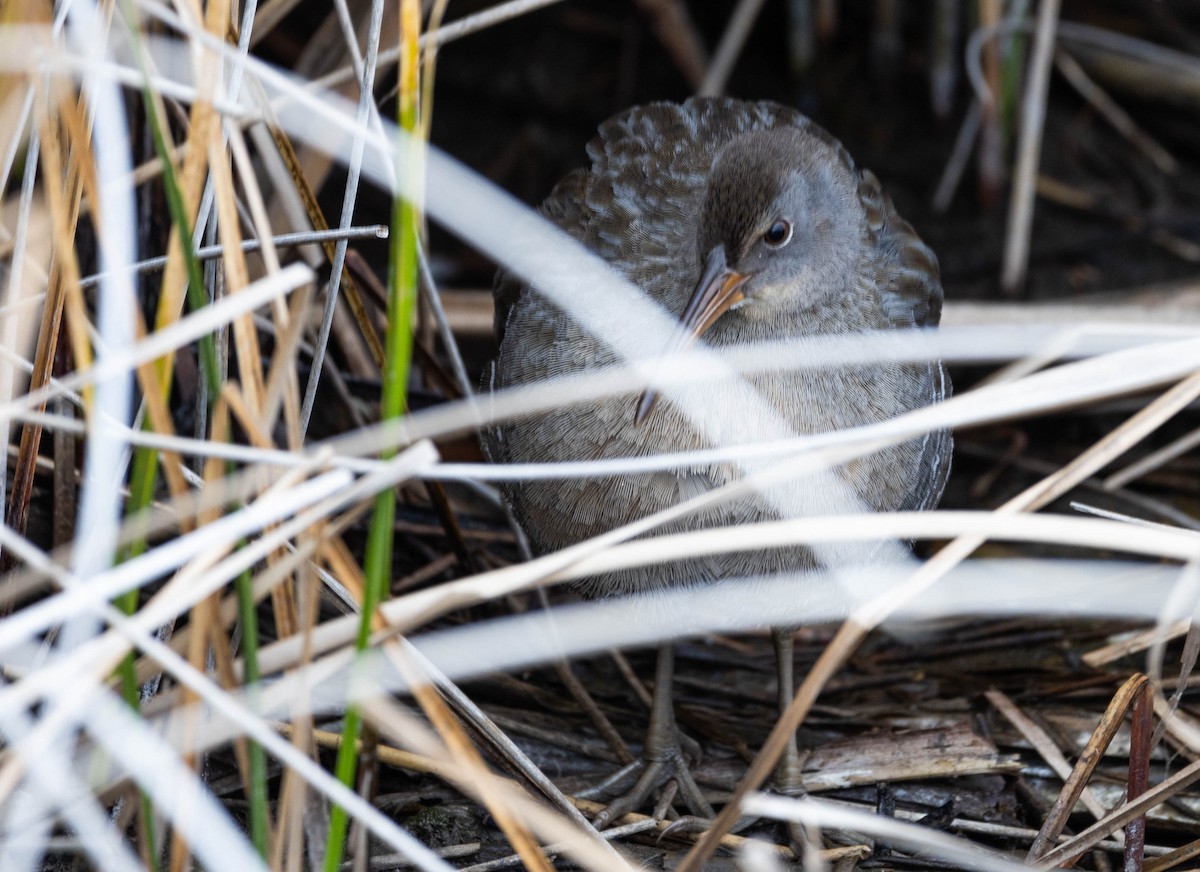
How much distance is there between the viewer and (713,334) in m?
2.55

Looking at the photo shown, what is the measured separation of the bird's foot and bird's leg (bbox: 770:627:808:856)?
17cm

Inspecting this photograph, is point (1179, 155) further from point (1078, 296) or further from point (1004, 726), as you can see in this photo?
point (1004, 726)

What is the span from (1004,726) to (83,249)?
7.73 feet

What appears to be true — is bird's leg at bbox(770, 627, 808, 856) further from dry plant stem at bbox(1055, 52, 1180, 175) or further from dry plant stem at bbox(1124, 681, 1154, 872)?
dry plant stem at bbox(1055, 52, 1180, 175)

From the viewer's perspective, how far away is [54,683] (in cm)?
156

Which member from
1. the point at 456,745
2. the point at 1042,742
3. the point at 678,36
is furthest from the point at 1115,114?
the point at 456,745

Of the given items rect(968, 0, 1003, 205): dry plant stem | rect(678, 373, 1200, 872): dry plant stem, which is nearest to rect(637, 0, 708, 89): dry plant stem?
rect(968, 0, 1003, 205): dry plant stem

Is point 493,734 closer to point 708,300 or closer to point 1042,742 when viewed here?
point 708,300

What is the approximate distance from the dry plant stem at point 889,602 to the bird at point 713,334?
22.5 inches

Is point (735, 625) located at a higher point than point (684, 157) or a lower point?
lower

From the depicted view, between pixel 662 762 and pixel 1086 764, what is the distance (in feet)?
2.96

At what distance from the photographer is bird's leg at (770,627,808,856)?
2656 mm

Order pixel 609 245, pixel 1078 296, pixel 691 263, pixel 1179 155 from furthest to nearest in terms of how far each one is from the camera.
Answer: pixel 1179 155
pixel 1078 296
pixel 609 245
pixel 691 263

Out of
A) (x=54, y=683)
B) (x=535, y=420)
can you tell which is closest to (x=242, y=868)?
(x=54, y=683)
